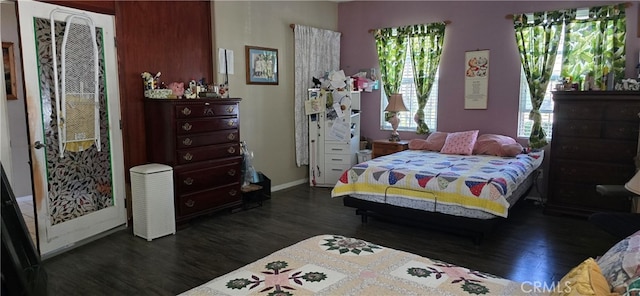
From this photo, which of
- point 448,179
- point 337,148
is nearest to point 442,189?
point 448,179

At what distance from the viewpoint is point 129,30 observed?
416 cm

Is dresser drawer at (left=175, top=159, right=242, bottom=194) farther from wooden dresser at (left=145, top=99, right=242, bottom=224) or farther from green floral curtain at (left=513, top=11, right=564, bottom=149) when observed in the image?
green floral curtain at (left=513, top=11, right=564, bottom=149)

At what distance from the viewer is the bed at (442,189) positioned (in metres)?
3.56

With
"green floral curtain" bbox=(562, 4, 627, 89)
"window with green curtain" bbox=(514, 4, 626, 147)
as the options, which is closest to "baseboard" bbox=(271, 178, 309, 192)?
"window with green curtain" bbox=(514, 4, 626, 147)

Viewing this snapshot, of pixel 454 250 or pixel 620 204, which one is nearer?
pixel 454 250

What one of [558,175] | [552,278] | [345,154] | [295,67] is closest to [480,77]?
[558,175]

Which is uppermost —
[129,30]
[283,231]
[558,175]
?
[129,30]

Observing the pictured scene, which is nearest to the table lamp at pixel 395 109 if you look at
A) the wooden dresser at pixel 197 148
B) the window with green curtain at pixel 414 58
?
the window with green curtain at pixel 414 58

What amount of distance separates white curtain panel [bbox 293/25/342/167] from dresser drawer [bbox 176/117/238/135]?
1518 millimetres

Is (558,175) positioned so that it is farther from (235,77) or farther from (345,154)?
(235,77)

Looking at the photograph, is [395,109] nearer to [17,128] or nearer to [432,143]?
[432,143]

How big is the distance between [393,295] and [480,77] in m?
4.44

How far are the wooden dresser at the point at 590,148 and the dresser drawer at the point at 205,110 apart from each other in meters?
3.49

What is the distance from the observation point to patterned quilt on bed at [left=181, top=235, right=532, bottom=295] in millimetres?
1655
